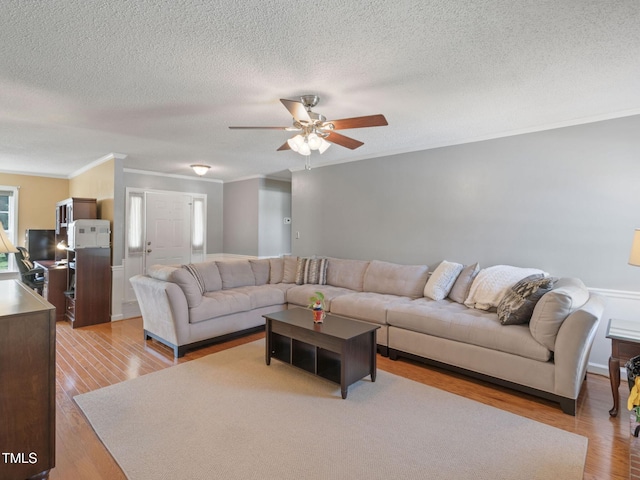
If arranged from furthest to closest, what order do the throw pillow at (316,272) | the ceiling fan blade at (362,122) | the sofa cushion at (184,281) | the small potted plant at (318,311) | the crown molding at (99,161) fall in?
1. the throw pillow at (316,272)
2. the crown molding at (99,161)
3. the sofa cushion at (184,281)
4. the small potted plant at (318,311)
5. the ceiling fan blade at (362,122)

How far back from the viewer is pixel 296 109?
2461mm

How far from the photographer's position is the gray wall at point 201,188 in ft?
21.0

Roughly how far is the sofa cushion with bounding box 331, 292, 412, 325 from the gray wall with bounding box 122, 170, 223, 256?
14.4ft

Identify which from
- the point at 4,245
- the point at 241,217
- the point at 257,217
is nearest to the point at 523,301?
the point at 4,245

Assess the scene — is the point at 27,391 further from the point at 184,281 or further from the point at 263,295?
the point at 263,295

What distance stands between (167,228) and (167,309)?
3.51 m

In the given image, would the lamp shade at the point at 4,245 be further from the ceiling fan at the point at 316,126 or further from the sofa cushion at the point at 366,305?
the sofa cushion at the point at 366,305

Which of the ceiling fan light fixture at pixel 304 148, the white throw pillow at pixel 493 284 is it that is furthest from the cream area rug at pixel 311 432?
the ceiling fan light fixture at pixel 304 148

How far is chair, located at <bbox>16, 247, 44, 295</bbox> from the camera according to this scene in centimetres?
548

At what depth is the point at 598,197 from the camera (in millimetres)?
3346

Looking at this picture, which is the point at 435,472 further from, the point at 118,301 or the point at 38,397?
the point at 118,301

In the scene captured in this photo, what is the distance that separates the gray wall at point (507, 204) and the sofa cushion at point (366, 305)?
862mm

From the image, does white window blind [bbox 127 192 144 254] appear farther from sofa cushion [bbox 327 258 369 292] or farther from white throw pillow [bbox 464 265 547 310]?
white throw pillow [bbox 464 265 547 310]

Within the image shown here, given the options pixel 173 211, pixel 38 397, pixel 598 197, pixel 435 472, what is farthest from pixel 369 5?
pixel 173 211
